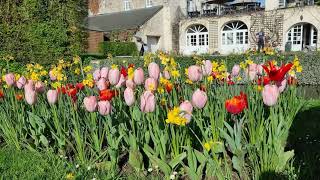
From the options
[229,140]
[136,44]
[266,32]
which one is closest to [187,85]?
[229,140]

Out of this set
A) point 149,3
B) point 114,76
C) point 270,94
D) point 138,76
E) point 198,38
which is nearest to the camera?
point 270,94

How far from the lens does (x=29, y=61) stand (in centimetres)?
963

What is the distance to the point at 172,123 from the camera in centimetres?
253

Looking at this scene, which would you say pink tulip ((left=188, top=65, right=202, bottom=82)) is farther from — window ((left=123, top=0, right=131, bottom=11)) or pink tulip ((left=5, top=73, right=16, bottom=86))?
window ((left=123, top=0, right=131, bottom=11))

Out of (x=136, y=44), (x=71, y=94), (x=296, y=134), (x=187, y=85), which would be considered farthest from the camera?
(x=136, y=44)

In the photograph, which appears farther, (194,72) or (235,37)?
(235,37)

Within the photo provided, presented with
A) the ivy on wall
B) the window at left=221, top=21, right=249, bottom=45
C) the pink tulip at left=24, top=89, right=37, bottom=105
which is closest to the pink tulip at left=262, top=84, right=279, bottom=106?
the pink tulip at left=24, top=89, right=37, bottom=105

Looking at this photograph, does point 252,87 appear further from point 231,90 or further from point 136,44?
point 136,44

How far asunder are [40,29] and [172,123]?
8.04 meters

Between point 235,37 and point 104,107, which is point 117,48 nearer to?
point 235,37

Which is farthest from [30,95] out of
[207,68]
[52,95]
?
[207,68]

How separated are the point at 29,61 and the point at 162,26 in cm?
2289

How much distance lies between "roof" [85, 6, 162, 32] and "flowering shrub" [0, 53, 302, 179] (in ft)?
88.1

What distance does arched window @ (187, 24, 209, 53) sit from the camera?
101ft
